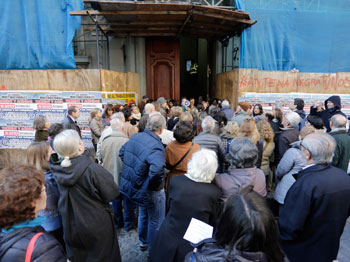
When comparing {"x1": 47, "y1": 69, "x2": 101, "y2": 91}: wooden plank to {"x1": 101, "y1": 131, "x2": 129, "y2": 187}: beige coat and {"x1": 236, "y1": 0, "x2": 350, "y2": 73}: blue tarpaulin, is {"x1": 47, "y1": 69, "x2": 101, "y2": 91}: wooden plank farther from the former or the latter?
{"x1": 236, "y1": 0, "x2": 350, "y2": 73}: blue tarpaulin

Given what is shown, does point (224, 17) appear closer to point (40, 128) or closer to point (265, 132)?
point (265, 132)

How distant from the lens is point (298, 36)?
7.75m

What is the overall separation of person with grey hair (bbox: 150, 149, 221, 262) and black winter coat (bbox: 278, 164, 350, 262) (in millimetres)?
670

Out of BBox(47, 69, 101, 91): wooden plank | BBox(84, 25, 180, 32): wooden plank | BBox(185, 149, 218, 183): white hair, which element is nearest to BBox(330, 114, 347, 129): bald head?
BBox(185, 149, 218, 183): white hair

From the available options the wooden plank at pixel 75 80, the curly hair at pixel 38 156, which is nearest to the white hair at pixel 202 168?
the curly hair at pixel 38 156

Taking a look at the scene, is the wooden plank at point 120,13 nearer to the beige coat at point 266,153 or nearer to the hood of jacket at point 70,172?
the beige coat at point 266,153

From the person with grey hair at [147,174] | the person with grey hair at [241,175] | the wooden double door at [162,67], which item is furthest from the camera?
the wooden double door at [162,67]

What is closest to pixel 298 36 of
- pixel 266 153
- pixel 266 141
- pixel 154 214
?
pixel 266 141

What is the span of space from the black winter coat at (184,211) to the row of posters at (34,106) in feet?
14.5

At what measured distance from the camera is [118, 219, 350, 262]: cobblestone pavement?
9.64ft

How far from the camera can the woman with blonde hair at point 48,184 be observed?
85.3 inches

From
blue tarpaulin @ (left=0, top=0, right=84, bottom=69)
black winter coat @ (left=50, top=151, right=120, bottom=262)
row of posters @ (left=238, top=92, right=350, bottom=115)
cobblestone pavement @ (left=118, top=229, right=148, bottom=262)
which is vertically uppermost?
blue tarpaulin @ (left=0, top=0, right=84, bottom=69)

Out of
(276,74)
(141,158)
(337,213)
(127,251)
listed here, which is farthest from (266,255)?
(276,74)

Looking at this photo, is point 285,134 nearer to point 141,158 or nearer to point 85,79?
point 141,158
